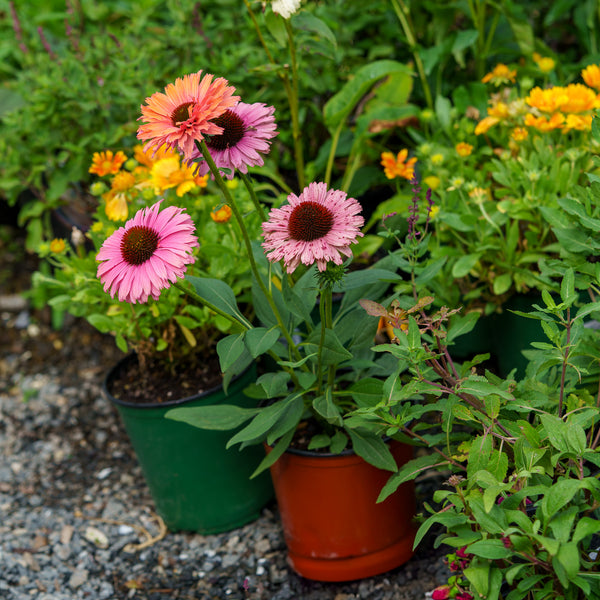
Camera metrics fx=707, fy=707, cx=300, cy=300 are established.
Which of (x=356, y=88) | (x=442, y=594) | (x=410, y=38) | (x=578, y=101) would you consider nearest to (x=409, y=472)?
(x=442, y=594)

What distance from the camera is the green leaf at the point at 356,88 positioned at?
1843 mm

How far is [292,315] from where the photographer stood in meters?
1.41

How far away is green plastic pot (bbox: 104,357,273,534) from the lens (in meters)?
1.59

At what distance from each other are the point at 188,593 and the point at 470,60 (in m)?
1.91

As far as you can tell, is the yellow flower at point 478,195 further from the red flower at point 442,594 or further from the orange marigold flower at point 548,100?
the red flower at point 442,594

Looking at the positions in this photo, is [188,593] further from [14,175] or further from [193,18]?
[193,18]

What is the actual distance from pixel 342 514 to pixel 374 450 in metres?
0.19

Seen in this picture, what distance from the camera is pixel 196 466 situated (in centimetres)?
164

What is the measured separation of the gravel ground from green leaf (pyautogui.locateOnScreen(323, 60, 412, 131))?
1.05 metres

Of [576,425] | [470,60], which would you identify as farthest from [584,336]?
[470,60]

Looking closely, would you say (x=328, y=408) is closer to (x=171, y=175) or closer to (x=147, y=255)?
(x=147, y=255)

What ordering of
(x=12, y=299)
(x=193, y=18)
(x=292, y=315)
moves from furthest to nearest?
1. (x=12, y=299)
2. (x=193, y=18)
3. (x=292, y=315)

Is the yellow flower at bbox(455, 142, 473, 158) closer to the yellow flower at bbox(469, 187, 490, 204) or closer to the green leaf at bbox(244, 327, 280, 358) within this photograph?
the yellow flower at bbox(469, 187, 490, 204)

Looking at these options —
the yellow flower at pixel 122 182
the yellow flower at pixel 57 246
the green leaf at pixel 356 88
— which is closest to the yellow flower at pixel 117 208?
the yellow flower at pixel 122 182
